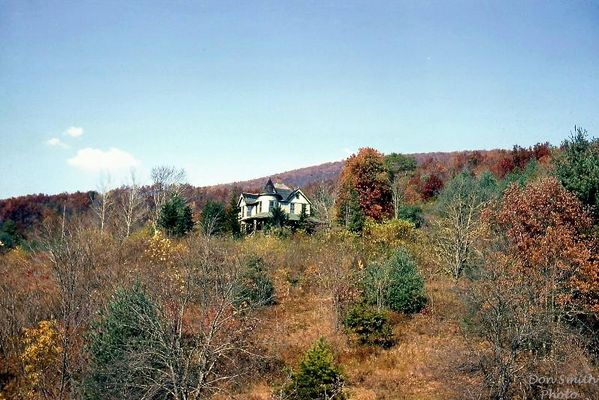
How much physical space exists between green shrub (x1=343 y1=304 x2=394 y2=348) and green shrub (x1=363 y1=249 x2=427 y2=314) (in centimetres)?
281

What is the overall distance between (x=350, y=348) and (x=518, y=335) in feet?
32.5

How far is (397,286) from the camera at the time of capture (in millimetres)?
25453

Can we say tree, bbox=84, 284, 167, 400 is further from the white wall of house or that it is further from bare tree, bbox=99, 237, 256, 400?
the white wall of house

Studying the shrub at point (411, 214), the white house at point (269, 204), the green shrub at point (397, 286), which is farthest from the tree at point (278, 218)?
the green shrub at point (397, 286)

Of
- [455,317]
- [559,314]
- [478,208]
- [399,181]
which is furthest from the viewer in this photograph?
[399,181]

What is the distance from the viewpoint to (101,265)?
26859mm

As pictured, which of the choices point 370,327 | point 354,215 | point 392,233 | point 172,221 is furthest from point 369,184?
point 370,327

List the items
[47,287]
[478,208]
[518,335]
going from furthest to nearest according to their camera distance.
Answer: [478,208], [47,287], [518,335]

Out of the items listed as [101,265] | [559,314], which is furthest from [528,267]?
[101,265]

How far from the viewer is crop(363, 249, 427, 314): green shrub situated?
2523 centimetres

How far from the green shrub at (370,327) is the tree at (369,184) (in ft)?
56.0

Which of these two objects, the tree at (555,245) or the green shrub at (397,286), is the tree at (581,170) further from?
the green shrub at (397,286)

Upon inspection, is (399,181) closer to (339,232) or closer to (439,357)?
(339,232)

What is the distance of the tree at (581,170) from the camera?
20.0m
